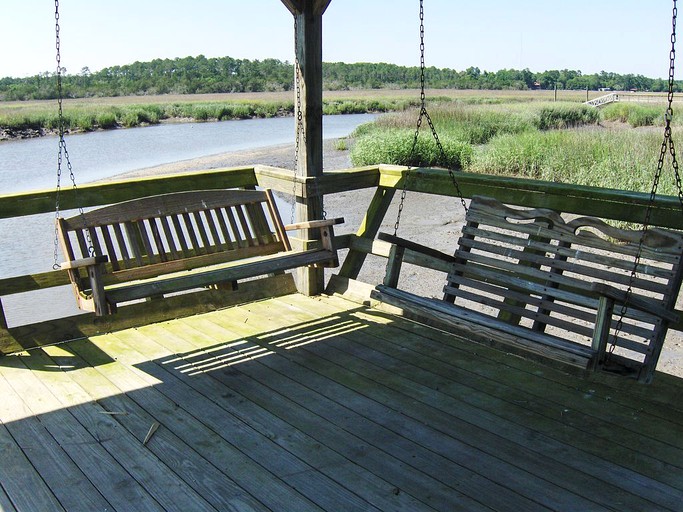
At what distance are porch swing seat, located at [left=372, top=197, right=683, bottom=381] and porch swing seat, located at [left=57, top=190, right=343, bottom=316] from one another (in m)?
0.74

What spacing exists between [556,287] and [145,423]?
2.01m

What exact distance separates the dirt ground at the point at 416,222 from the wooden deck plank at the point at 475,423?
2533mm

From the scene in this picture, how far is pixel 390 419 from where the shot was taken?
10.5 feet

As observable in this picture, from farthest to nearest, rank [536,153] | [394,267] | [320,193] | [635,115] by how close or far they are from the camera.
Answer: [635,115], [536,153], [320,193], [394,267]

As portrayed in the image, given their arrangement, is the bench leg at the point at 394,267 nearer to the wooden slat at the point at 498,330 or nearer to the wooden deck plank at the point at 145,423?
the wooden slat at the point at 498,330

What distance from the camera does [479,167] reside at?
13516 mm

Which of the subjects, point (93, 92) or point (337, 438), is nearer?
point (337, 438)

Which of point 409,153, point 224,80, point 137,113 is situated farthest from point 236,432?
point 224,80

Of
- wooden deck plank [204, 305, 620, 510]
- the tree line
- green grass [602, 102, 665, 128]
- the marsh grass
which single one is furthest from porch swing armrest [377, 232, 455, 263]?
the tree line

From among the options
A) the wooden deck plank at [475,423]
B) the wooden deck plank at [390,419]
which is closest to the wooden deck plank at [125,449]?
the wooden deck plank at [390,419]

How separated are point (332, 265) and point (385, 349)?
64cm

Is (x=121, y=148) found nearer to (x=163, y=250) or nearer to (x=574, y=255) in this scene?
(x=163, y=250)

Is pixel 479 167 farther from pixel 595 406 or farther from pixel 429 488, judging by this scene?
pixel 429 488

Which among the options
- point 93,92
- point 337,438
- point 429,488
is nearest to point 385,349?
point 337,438
